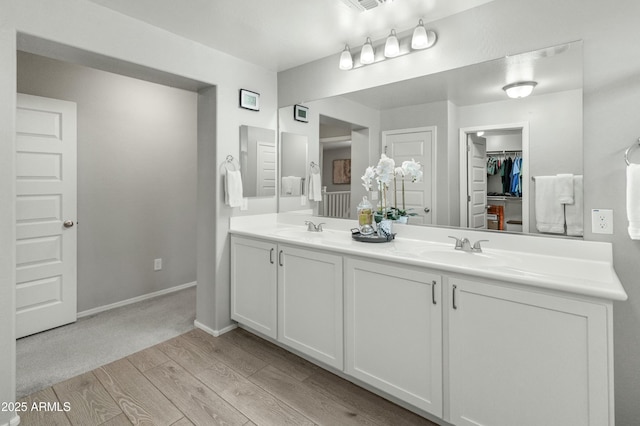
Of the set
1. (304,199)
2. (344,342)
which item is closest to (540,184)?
(344,342)

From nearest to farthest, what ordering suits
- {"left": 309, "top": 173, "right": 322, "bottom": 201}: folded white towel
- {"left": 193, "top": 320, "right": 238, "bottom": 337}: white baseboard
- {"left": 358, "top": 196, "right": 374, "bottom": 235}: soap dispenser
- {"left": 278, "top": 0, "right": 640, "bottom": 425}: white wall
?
{"left": 278, "top": 0, "right": 640, "bottom": 425}: white wall
{"left": 358, "top": 196, "right": 374, "bottom": 235}: soap dispenser
{"left": 193, "top": 320, "right": 238, "bottom": 337}: white baseboard
{"left": 309, "top": 173, "right": 322, "bottom": 201}: folded white towel

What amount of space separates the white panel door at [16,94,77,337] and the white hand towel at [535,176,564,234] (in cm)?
361

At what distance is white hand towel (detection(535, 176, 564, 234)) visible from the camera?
1.75 m

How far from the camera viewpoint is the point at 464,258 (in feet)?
5.89

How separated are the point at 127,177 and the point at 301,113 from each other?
1.95 m

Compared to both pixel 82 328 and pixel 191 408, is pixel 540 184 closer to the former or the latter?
pixel 191 408

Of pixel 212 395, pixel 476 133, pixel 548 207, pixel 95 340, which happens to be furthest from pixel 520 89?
pixel 95 340

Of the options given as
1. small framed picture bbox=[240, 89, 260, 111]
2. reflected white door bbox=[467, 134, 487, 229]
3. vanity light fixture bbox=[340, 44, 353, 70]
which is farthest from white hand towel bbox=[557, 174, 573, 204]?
small framed picture bbox=[240, 89, 260, 111]

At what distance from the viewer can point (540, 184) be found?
1805mm

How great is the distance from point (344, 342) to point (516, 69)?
187 cm

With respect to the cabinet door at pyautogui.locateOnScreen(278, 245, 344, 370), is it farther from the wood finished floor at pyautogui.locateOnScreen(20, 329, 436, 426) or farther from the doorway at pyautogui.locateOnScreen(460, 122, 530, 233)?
the doorway at pyautogui.locateOnScreen(460, 122, 530, 233)

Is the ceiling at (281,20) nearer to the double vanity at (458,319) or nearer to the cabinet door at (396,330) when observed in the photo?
the double vanity at (458,319)

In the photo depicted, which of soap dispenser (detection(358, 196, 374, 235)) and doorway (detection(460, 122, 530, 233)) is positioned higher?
doorway (detection(460, 122, 530, 233))

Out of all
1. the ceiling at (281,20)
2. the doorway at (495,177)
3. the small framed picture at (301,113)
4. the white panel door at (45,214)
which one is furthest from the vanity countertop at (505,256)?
the white panel door at (45,214)
